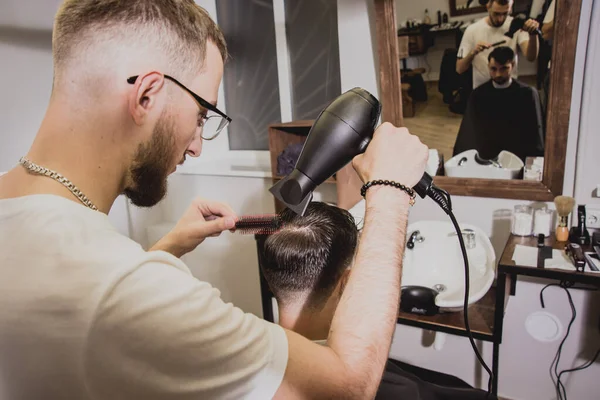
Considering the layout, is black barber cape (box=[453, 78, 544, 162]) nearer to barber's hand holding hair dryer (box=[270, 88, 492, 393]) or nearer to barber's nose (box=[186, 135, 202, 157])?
barber's hand holding hair dryer (box=[270, 88, 492, 393])

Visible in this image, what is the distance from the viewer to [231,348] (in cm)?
52

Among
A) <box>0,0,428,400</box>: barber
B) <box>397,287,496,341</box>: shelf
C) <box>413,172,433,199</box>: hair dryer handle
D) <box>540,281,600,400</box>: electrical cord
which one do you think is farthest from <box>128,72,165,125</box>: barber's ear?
<box>540,281,600,400</box>: electrical cord

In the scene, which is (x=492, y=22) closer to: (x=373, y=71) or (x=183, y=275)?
(x=373, y=71)

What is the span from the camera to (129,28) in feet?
2.19

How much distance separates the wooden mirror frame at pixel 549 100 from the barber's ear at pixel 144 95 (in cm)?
154

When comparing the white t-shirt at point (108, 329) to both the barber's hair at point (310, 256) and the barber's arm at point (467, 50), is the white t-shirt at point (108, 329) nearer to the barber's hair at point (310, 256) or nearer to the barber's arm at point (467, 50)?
the barber's hair at point (310, 256)

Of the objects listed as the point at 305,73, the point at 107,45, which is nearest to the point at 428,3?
the point at 305,73

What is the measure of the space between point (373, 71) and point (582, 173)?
1.06 meters

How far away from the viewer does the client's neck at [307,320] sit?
111 centimetres

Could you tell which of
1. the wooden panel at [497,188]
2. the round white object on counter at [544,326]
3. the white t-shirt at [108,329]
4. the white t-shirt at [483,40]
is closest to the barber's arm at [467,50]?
the white t-shirt at [483,40]

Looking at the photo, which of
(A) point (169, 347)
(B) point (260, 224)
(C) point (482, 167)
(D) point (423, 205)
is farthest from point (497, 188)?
(A) point (169, 347)

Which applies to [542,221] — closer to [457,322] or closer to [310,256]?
[457,322]

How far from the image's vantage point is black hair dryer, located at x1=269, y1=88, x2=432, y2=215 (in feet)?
2.50

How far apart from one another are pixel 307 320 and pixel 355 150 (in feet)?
1.81
